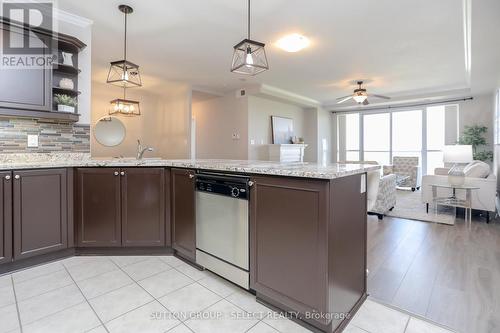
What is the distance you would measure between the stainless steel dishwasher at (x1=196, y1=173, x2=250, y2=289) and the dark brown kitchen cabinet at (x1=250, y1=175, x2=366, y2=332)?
9 centimetres

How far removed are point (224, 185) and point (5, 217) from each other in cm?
182

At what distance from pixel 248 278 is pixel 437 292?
1393 millimetres

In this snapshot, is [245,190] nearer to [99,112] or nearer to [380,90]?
[99,112]

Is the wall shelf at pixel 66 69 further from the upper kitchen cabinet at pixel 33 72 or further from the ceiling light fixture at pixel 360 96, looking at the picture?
the ceiling light fixture at pixel 360 96

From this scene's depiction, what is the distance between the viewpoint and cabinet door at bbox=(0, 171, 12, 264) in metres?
2.13

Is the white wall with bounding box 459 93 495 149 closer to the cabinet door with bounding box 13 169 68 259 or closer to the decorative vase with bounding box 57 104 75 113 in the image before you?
the decorative vase with bounding box 57 104 75 113

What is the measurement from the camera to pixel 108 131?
5.69m

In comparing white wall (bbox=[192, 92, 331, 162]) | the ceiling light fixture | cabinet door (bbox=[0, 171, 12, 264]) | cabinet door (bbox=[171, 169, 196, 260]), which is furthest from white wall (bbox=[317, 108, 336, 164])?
cabinet door (bbox=[0, 171, 12, 264])

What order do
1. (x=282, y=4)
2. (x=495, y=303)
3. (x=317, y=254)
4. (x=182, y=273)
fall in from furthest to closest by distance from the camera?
(x=282, y=4) < (x=182, y=273) < (x=495, y=303) < (x=317, y=254)

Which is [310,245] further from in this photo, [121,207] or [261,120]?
[261,120]

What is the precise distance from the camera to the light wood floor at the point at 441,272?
1.70 metres

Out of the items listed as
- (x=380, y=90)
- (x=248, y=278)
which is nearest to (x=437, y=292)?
(x=248, y=278)

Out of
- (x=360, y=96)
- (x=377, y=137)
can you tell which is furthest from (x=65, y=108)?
(x=377, y=137)

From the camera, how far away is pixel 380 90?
257 inches
